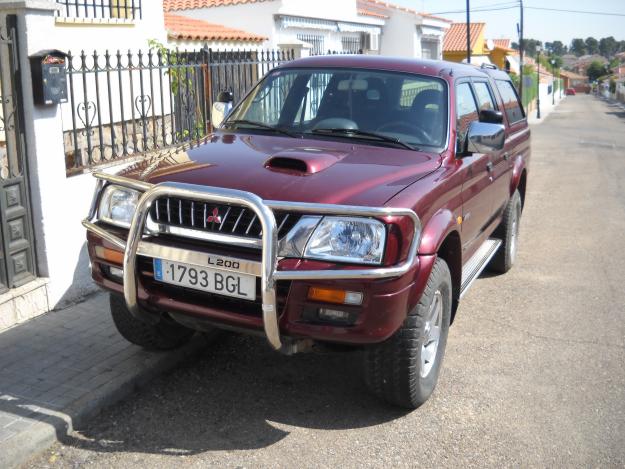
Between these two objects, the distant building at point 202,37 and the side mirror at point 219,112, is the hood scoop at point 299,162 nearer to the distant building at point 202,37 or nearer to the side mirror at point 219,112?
the side mirror at point 219,112

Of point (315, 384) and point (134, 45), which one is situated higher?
point (134, 45)

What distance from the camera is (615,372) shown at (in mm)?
4984

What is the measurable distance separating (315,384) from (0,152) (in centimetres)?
280

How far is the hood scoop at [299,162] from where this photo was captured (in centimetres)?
411

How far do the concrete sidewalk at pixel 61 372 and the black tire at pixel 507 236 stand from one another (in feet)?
10.4

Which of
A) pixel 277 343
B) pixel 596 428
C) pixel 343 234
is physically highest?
pixel 343 234

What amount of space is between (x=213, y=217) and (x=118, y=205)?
0.73 metres

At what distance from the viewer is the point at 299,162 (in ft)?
13.6

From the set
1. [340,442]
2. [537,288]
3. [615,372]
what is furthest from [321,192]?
[537,288]

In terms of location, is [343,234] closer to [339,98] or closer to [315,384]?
[315,384]

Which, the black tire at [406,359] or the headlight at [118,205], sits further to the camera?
the headlight at [118,205]

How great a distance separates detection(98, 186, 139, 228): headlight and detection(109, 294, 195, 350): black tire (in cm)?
63

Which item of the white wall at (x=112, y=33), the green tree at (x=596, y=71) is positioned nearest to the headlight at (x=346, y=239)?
the white wall at (x=112, y=33)

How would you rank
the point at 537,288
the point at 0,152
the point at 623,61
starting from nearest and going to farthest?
1. the point at 0,152
2. the point at 537,288
3. the point at 623,61
